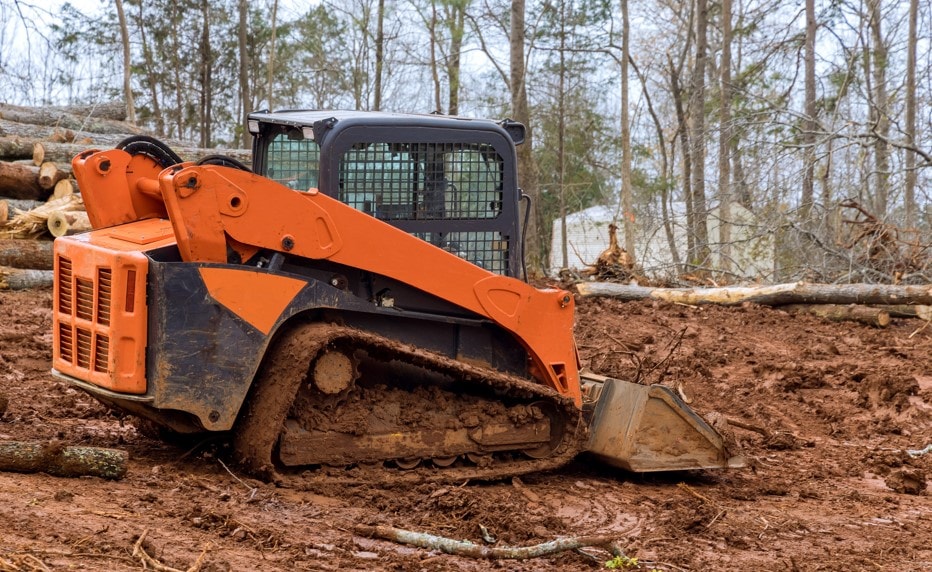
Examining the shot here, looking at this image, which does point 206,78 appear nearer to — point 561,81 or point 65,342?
point 561,81

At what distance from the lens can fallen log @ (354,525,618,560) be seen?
14.4ft

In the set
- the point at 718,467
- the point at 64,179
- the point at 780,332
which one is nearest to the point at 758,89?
the point at 780,332

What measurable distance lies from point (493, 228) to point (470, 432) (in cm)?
115

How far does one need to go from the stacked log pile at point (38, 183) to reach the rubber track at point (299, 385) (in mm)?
8127

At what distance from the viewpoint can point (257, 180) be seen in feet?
16.1

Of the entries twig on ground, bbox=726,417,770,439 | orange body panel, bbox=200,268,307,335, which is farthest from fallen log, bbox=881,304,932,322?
orange body panel, bbox=200,268,307,335

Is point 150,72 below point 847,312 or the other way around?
the other way around

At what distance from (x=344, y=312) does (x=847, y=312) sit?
861 cm

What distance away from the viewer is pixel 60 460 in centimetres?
484

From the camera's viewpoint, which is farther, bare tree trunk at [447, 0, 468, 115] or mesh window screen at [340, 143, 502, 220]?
bare tree trunk at [447, 0, 468, 115]

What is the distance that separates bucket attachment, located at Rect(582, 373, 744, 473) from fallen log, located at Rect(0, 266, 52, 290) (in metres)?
8.46

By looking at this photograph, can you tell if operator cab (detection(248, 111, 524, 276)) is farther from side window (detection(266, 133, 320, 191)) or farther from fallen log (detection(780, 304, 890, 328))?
fallen log (detection(780, 304, 890, 328))

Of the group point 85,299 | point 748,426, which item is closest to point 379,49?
point 748,426

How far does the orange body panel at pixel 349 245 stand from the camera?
480cm
